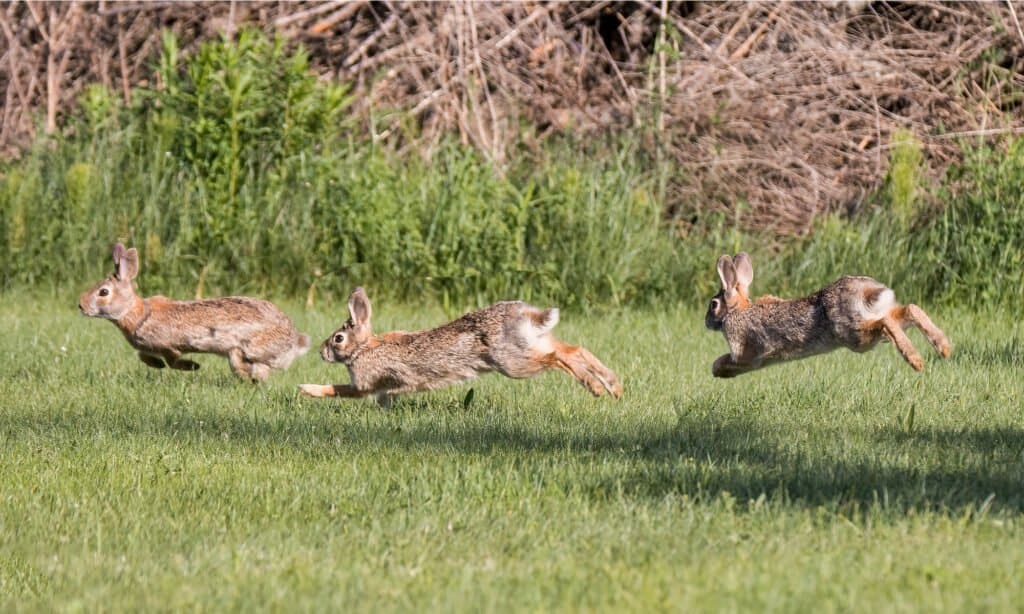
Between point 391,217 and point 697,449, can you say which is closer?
point 697,449

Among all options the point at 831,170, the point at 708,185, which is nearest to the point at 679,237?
the point at 708,185

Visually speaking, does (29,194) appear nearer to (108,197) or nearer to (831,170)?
(108,197)

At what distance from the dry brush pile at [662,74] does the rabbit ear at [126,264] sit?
4.70 metres

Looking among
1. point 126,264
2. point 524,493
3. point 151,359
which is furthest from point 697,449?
point 126,264

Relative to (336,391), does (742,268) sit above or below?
above

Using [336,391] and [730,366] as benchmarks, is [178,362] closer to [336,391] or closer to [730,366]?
[336,391]

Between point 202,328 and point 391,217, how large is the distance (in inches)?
157

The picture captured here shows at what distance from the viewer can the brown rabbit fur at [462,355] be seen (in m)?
7.72

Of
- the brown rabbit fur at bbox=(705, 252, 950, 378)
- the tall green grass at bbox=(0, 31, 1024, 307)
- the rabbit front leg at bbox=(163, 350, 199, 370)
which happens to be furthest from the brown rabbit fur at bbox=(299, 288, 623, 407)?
the tall green grass at bbox=(0, 31, 1024, 307)

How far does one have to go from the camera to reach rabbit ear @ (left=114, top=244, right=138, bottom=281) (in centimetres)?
928

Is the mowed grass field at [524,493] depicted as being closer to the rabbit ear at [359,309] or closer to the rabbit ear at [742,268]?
the rabbit ear at [359,309]

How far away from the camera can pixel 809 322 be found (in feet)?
25.0

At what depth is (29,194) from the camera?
43.1 ft

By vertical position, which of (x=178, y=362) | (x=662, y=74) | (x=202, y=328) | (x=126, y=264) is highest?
(x=662, y=74)
